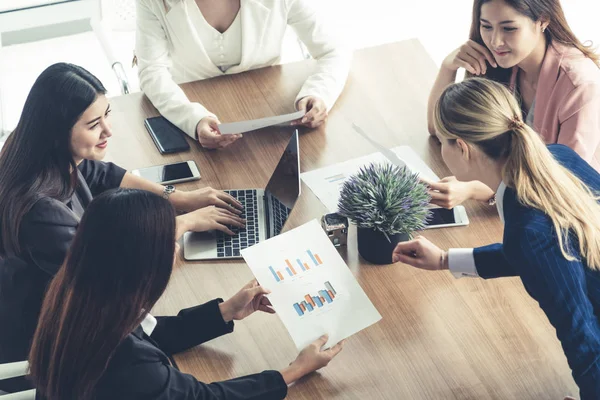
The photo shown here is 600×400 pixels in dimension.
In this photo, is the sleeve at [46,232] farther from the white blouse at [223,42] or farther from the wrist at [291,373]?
the white blouse at [223,42]

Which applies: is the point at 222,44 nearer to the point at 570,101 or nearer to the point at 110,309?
the point at 570,101

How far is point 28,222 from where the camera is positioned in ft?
5.43

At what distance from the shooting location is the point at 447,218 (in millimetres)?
1877

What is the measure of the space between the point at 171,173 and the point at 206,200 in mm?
184

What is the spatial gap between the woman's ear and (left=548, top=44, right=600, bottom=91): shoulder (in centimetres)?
55

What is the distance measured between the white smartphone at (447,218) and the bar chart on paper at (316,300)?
1.13 feet

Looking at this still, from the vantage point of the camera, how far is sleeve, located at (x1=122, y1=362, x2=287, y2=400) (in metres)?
1.36

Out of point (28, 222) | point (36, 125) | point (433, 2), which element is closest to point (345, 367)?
point (28, 222)

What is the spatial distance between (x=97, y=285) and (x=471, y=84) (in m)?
0.86

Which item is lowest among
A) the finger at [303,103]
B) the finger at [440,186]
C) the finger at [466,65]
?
the finger at [440,186]

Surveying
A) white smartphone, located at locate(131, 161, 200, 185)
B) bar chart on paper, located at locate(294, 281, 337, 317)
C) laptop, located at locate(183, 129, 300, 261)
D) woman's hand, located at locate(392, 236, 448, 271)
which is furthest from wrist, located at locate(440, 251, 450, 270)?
white smartphone, located at locate(131, 161, 200, 185)

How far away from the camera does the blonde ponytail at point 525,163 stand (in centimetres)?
143

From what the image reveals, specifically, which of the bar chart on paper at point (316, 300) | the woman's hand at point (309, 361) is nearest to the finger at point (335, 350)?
the woman's hand at point (309, 361)

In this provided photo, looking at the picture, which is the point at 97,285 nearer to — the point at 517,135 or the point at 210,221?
the point at 210,221
